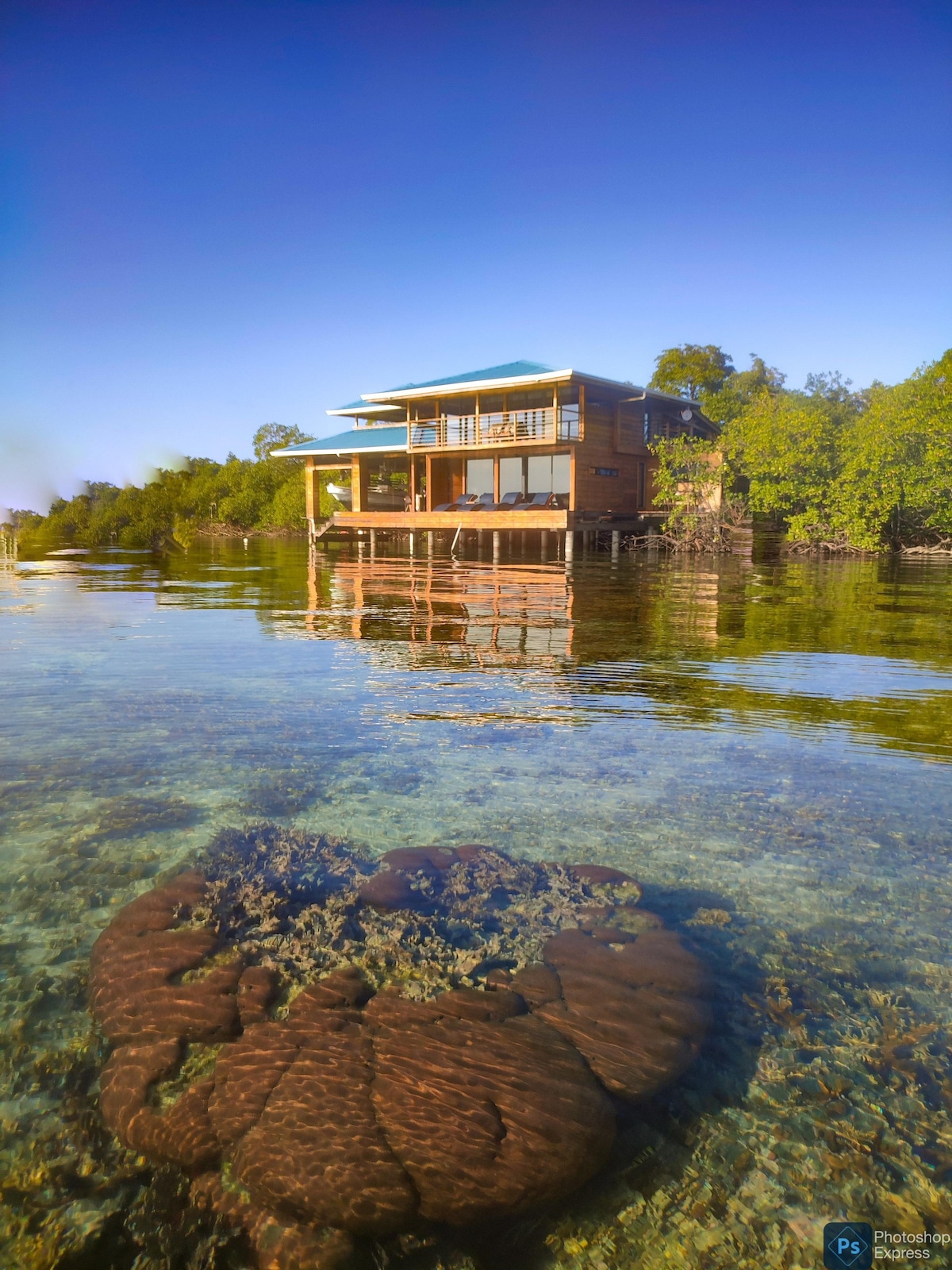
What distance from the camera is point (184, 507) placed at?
56.4m

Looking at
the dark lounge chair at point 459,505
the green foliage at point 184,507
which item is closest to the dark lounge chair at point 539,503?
the dark lounge chair at point 459,505

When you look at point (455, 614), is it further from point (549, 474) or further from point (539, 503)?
point (549, 474)

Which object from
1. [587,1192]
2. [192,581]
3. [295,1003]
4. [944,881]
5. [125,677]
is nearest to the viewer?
[587,1192]

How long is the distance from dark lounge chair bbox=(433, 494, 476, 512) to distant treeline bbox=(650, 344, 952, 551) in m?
6.79

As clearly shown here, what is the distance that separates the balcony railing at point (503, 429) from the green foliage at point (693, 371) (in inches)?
782

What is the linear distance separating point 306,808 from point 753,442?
26015mm

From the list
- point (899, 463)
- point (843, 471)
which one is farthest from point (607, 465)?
point (899, 463)

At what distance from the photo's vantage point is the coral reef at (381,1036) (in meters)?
1.72

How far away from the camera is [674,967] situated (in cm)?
252

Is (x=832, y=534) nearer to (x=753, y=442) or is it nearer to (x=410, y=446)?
(x=753, y=442)

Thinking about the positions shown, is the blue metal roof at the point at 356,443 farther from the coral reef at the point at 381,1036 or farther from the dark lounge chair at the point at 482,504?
the coral reef at the point at 381,1036

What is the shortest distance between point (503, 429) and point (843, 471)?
1117 cm

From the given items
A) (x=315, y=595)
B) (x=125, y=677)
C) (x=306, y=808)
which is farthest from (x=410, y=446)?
(x=306, y=808)

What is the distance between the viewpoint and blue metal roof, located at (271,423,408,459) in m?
30.6
